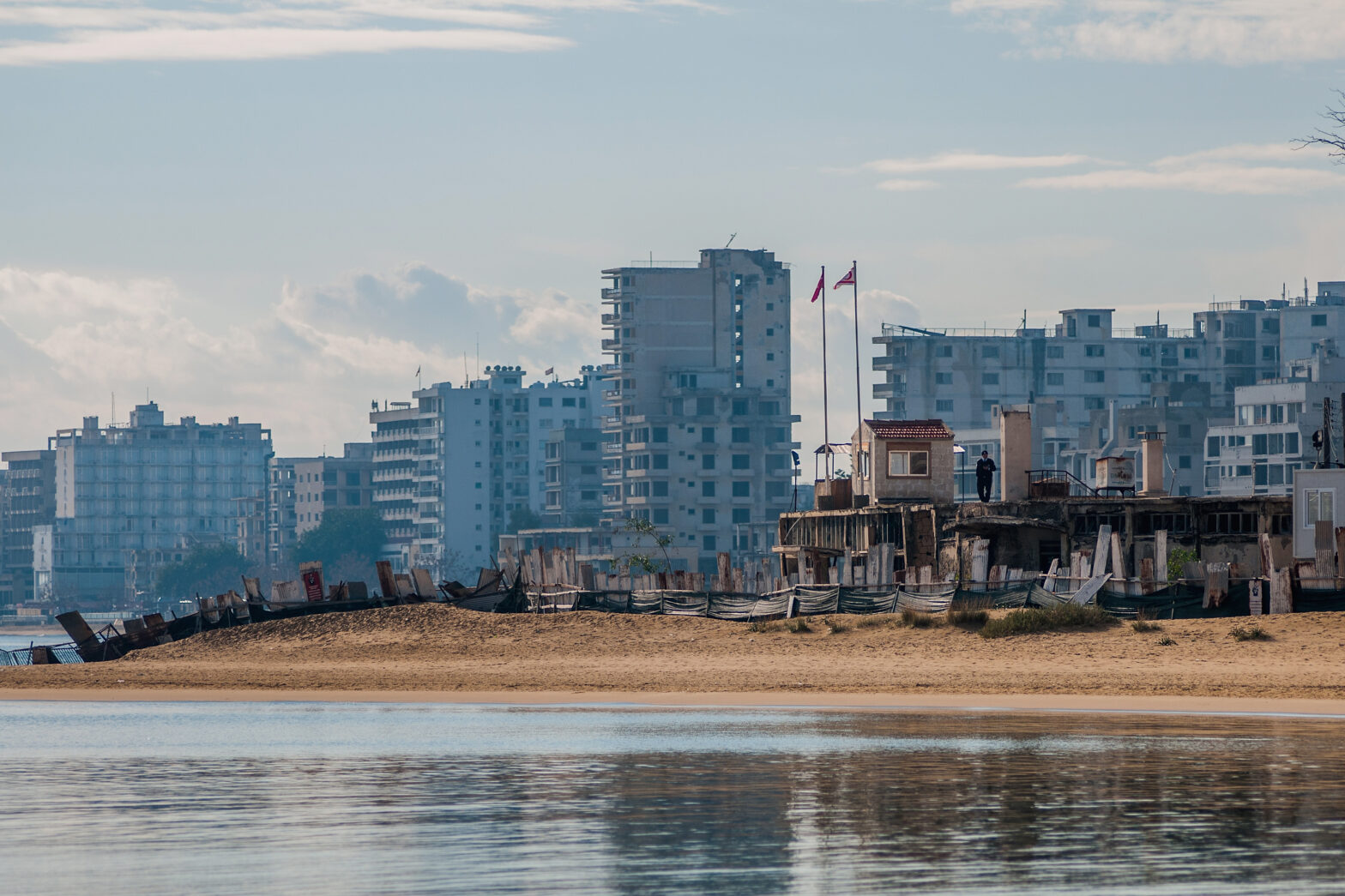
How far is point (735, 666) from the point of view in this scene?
52.4 meters

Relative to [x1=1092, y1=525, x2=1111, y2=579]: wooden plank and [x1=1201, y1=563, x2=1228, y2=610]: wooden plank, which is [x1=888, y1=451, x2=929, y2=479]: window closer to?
[x1=1092, y1=525, x2=1111, y2=579]: wooden plank

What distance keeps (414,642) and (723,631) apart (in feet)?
32.7

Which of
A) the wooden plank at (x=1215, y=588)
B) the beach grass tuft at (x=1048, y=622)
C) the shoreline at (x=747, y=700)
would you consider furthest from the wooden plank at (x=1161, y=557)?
the shoreline at (x=747, y=700)

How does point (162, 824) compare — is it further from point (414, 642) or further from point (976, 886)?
point (414, 642)

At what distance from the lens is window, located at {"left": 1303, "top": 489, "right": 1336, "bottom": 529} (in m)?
64.7

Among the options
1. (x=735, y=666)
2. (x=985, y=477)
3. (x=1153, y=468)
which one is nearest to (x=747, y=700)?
(x=735, y=666)

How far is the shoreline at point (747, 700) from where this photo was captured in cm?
4109

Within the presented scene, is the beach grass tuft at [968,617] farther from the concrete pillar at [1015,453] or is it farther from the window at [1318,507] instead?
the concrete pillar at [1015,453]

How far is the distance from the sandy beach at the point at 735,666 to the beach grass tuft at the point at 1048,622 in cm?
31

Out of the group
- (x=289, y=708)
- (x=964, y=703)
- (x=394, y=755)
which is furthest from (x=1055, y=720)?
(x=289, y=708)

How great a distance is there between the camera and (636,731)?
37.4m

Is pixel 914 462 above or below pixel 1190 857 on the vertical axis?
above

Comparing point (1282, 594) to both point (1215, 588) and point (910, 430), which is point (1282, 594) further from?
point (910, 430)

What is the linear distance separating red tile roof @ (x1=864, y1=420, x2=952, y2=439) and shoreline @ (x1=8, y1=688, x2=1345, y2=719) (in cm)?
2826
